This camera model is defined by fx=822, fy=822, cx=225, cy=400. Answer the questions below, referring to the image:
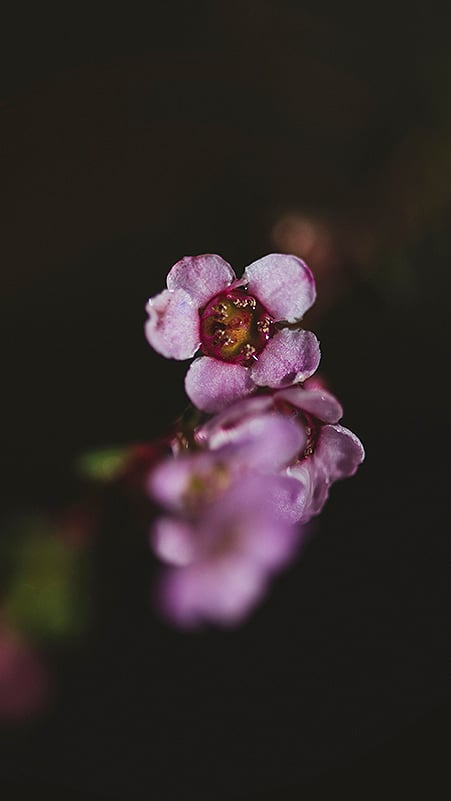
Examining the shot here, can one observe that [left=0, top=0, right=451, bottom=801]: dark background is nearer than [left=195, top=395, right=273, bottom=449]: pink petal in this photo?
No

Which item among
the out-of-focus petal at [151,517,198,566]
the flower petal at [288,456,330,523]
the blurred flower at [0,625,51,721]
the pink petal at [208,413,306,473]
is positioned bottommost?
the blurred flower at [0,625,51,721]

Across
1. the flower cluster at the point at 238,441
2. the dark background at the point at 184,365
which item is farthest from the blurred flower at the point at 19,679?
the flower cluster at the point at 238,441

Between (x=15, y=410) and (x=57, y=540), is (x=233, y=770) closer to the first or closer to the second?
(x=57, y=540)

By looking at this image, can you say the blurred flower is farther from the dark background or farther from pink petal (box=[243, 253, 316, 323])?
pink petal (box=[243, 253, 316, 323])

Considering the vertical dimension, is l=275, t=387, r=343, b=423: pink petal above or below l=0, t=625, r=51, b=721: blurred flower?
above

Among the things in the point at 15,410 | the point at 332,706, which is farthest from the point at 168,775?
the point at 15,410

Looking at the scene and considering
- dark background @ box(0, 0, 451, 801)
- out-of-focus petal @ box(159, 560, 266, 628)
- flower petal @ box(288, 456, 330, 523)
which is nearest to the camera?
out-of-focus petal @ box(159, 560, 266, 628)

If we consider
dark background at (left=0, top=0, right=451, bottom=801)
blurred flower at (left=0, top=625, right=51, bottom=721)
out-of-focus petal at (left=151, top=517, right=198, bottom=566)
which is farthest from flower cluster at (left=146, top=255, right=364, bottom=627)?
blurred flower at (left=0, top=625, right=51, bottom=721)

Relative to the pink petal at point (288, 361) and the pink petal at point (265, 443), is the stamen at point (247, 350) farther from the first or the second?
the pink petal at point (265, 443)
